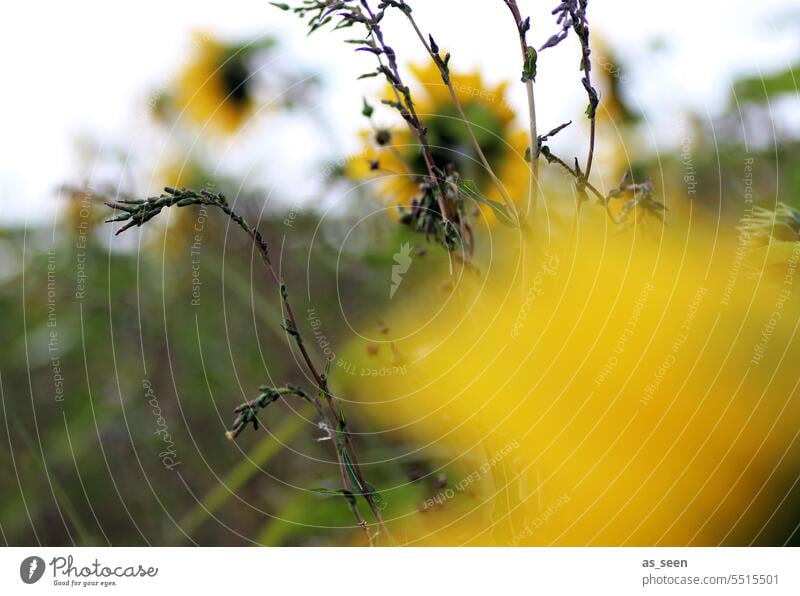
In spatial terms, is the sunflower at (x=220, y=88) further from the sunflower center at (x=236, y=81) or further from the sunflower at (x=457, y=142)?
the sunflower at (x=457, y=142)

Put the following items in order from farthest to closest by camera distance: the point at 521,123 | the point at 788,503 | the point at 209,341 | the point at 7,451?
the point at 209,341
the point at 7,451
the point at 521,123
the point at 788,503

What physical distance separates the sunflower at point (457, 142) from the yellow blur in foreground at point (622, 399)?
107mm

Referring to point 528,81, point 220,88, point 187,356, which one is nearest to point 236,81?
point 220,88

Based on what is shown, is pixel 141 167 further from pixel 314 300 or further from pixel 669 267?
pixel 669 267

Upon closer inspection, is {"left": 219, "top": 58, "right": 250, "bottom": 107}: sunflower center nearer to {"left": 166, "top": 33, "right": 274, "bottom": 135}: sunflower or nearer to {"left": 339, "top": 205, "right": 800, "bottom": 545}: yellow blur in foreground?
{"left": 166, "top": 33, "right": 274, "bottom": 135}: sunflower

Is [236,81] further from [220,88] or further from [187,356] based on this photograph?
[187,356]

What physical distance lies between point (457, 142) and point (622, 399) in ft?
0.87

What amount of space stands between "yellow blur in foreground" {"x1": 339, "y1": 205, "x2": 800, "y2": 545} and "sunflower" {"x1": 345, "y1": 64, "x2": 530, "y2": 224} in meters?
0.11

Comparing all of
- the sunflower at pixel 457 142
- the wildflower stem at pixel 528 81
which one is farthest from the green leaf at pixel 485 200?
the sunflower at pixel 457 142

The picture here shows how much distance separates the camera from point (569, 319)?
49 centimetres

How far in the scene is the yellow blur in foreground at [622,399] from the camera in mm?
470

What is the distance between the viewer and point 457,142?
0.64 m

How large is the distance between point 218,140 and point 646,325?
1.88 feet
